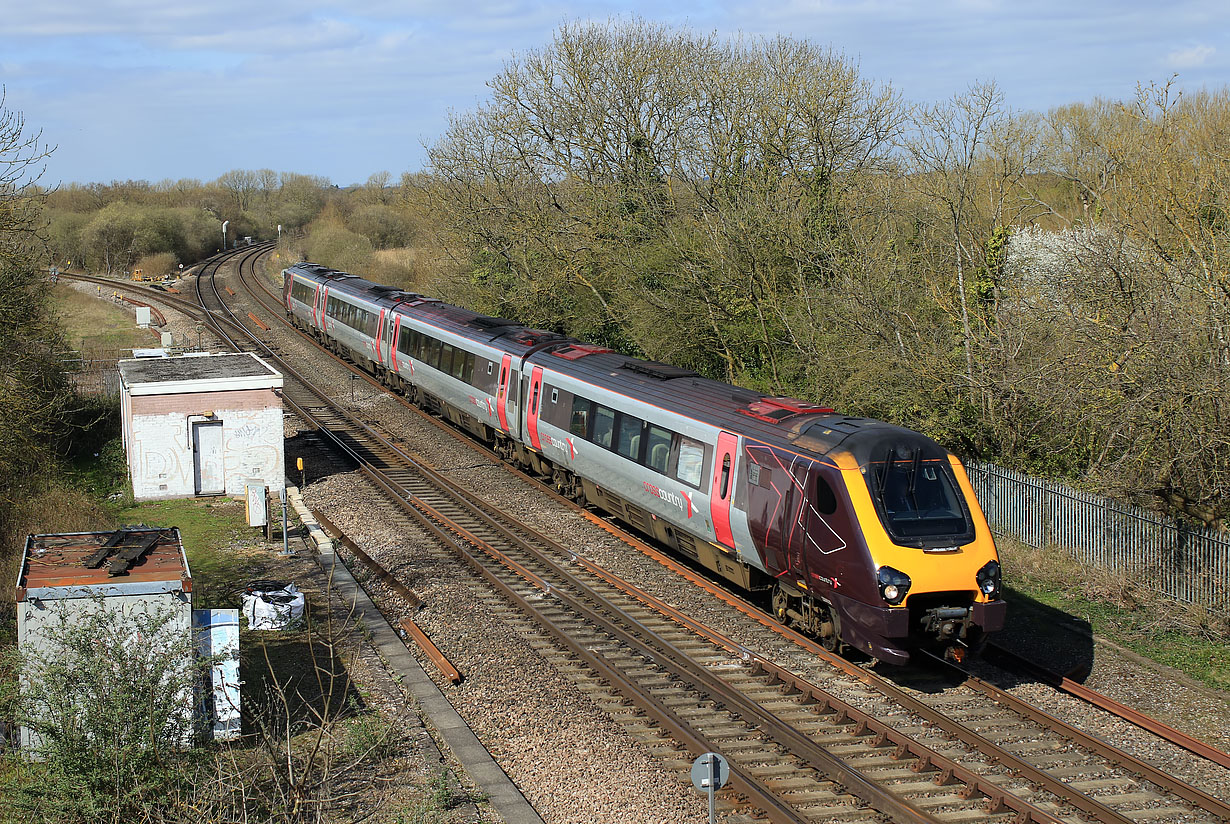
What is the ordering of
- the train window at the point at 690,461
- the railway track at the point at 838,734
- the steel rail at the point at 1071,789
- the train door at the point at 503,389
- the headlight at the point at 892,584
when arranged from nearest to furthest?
1. the steel rail at the point at 1071,789
2. the railway track at the point at 838,734
3. the headlight at the point at 892,584
4. the train window at the point at 690,461
5. the train door at the point at 503,389

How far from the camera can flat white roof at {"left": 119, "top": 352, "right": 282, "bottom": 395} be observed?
1903 centimetres

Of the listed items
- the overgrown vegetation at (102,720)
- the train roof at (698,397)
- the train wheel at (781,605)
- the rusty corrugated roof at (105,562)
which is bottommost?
the train wheel at (781,605)

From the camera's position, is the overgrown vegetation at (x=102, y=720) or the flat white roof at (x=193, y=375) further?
the flat white roof at (x=193, y=375)

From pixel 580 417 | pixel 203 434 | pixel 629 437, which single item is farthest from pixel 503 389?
pixel 203 434

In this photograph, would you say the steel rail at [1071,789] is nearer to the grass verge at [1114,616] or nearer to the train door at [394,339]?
the grass verge at [1114,616]

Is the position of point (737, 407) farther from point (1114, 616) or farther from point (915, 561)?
point (1114, 616)

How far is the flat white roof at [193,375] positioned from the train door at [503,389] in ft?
14.0

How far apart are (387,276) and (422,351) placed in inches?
1197

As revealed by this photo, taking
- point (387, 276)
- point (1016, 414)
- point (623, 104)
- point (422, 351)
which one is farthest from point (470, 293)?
point (1016, 414)

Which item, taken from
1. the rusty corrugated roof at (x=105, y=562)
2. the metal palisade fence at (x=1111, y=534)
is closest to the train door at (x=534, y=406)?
the metal palisade fence at (x=1111, y=534)

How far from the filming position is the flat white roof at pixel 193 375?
62.4ft

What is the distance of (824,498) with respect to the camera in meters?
11.0

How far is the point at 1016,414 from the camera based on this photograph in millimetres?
17422

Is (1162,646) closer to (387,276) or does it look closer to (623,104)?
(623,104)
